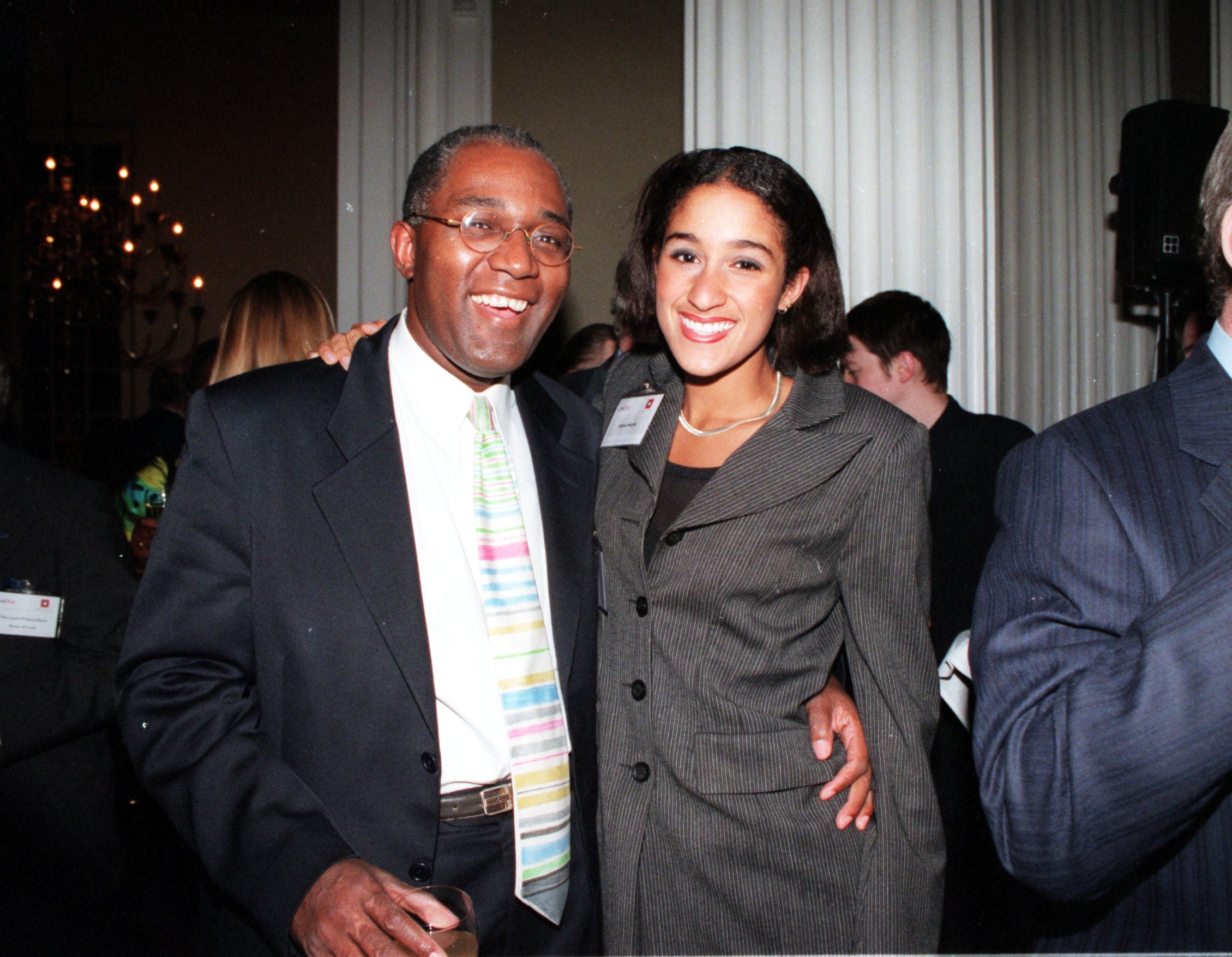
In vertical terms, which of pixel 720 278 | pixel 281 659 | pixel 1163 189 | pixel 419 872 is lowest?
pixel 419 872

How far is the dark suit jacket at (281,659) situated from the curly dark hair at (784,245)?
0.83 m

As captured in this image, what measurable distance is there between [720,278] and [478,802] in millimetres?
1050

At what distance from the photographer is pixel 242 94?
26.1 feet

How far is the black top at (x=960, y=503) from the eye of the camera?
2.91 meters

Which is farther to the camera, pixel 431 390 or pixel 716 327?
pixel 716 327

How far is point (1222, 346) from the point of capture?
99 cm

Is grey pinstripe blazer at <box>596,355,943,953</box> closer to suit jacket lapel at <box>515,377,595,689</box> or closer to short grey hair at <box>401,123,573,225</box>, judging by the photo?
suit jacket lapel at <box>515,377,595,689</box>

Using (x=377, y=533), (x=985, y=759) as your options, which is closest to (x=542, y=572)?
(x=377, y=533)

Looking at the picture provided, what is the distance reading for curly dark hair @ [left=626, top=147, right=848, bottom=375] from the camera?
5.78ft

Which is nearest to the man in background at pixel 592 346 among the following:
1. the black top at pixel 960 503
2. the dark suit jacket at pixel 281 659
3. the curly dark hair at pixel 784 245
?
the black top at pixel 960 503

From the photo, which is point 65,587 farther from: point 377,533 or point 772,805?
point 772,805

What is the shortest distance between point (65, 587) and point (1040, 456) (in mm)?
1902

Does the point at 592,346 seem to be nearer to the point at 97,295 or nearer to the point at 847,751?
the point at 847,751

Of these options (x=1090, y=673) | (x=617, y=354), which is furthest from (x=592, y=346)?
(x=1090, y=673)
